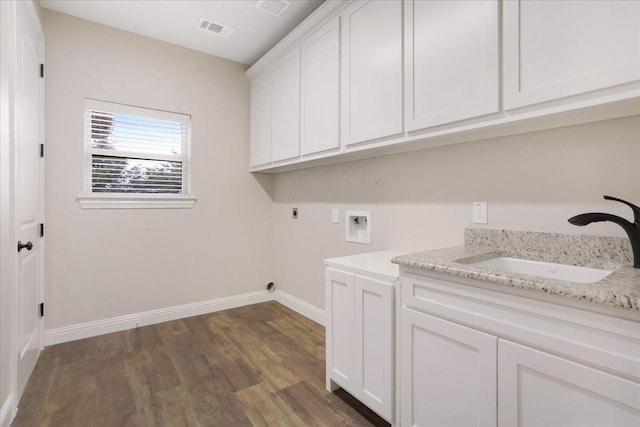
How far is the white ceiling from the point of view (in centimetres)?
243

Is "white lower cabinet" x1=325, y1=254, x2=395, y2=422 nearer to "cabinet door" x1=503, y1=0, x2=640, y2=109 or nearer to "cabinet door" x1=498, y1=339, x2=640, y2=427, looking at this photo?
"cabinet door" x1=498, y1=339, x2=640, y2=427

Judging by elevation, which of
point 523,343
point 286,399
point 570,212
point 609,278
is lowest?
point 286,399

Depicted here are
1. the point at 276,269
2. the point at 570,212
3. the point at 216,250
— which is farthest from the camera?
the point at 276,269

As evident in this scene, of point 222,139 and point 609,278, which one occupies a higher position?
point 222,139

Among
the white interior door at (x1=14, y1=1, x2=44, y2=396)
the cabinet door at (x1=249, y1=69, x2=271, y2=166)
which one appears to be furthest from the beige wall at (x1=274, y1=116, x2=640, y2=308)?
→ the white interior door at (x1=14, y1=1, x2=44, y2=396)

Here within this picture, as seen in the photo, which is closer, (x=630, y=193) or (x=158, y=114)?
(x=630, y=193)

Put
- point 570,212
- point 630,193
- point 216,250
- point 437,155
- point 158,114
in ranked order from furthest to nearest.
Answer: point 216,250, point 158,114, point 437,155, point 570,212, point 630,193

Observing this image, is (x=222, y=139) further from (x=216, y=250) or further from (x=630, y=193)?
(x=630, y=193)

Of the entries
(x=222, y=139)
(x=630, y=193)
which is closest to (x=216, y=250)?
(x=222, y=139)

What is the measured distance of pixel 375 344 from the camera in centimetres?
159

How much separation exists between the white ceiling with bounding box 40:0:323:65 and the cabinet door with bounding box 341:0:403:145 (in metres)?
0.66

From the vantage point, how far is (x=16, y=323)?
69.8 inches

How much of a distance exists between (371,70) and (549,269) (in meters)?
1.44

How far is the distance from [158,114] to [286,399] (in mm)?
2720
